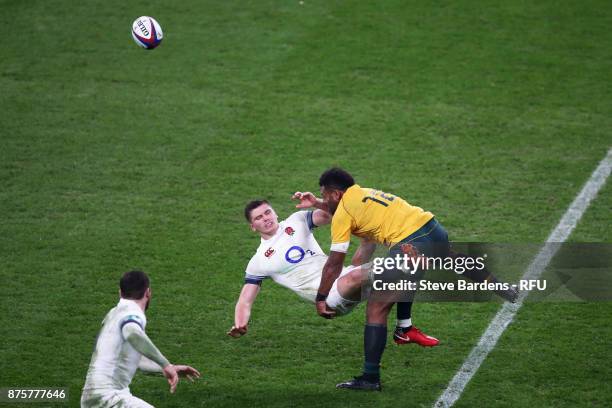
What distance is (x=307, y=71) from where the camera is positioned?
16203 millimetres

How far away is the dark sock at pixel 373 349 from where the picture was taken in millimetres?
8805

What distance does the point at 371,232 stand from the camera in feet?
30.0

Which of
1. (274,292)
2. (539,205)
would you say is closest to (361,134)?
(539,205)

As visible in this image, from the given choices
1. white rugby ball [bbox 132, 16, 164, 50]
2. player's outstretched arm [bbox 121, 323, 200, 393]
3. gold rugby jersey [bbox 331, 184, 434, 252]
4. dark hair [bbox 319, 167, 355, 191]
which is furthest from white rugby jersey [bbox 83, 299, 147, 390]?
white rugby ball [bbox 132, 16, 164, 50]

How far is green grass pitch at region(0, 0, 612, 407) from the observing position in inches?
373

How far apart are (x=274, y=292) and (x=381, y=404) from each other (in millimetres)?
2721

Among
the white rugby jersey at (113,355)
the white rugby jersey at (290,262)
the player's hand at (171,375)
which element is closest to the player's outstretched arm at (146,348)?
the player's hand at (171,375)

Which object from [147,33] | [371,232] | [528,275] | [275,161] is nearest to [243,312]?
[371,232]

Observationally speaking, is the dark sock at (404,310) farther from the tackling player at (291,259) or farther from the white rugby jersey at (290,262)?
the white rugby jersey at (290,262)

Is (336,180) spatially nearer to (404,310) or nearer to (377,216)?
(377,216)

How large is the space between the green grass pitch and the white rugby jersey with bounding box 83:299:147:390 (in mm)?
1442

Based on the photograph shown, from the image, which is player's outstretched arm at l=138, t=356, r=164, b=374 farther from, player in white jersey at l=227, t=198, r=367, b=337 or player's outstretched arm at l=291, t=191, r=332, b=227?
player's outstretched arm at l=291, t=191, r=332, b=227

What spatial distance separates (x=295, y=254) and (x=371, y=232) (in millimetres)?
847

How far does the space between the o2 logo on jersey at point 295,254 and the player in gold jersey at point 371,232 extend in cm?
57
